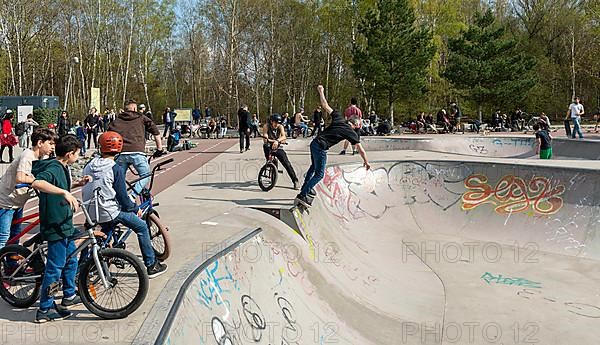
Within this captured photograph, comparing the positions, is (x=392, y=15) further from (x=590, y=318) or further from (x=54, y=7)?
(x=590, y=318)

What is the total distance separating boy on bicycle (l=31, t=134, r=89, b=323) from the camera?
3943mm

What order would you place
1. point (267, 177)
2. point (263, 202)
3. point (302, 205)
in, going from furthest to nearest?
point (267, 177) < point (263, 202) < point (302, 205)

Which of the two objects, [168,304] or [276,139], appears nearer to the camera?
[168,304]

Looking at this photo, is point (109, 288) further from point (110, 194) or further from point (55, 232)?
point (110, 194)

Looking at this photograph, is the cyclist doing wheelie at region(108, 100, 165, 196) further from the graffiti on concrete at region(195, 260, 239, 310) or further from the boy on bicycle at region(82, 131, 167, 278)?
the graffiti on concrete at region(195, 260, 239, 310)

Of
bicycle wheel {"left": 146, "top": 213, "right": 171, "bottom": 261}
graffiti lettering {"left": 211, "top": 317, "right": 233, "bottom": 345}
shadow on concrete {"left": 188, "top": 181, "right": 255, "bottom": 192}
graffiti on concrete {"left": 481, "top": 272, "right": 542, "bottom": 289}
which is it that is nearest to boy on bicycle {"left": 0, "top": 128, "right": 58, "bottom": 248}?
bicycle wheel {"left": 146, "top": 213, "right": 171, "bottom": 261}

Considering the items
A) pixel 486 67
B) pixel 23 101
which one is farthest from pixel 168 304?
pixel 486 67

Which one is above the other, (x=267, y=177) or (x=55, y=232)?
(x=55, y=232)

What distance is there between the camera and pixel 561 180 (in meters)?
10.2

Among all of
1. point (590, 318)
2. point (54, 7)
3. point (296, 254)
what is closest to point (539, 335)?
point (590, 318)

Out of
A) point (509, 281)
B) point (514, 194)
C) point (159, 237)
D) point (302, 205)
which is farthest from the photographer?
point (514, 194)

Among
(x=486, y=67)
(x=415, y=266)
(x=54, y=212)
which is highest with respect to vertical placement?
(x=486, y=67)

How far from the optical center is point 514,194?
418 inches

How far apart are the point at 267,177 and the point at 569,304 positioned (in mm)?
5525
